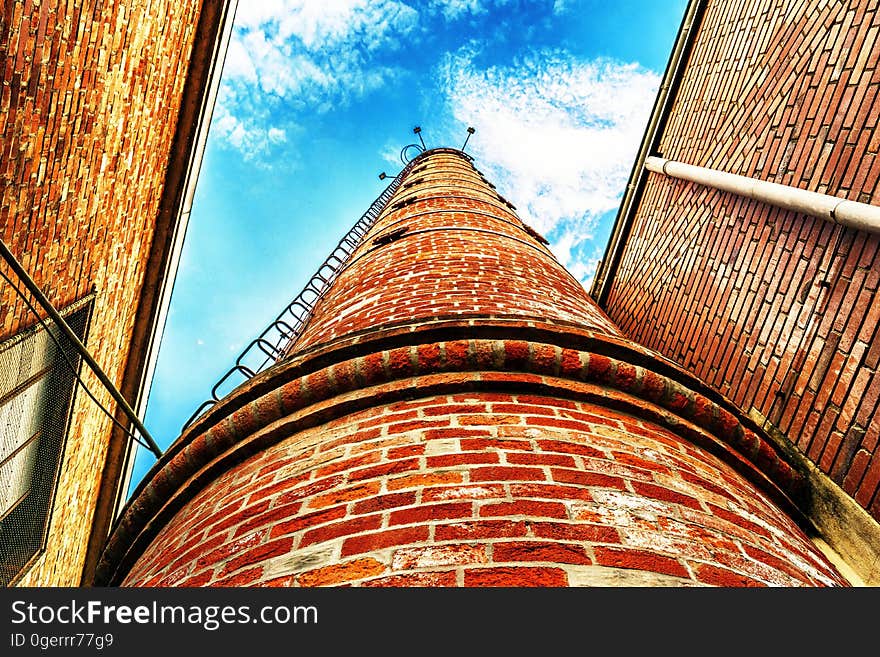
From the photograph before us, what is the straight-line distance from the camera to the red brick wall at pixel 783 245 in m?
3.22

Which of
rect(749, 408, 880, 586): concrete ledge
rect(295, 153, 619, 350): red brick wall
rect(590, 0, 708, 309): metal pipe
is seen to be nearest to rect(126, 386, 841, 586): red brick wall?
rect(749, 408, 880, 586): concrete ledge

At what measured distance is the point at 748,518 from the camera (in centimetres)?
206

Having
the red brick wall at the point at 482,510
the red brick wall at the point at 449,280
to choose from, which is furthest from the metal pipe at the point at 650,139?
the red brick wall at the point at 482,510

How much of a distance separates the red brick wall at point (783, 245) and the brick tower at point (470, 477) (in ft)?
2.01

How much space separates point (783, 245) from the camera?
4105mm

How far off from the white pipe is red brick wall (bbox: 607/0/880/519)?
0.10 m

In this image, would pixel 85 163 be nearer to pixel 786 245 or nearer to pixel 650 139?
pixel 786 245

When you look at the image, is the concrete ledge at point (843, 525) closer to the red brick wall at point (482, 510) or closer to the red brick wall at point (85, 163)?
the red brick wall at point (482, 510)

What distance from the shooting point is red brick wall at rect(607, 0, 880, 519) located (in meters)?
3.22

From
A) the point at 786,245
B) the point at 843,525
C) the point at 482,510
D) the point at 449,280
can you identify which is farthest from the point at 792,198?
the point at 482,510

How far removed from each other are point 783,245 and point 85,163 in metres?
5.01

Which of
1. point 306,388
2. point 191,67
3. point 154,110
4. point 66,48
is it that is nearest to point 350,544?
point 306,388

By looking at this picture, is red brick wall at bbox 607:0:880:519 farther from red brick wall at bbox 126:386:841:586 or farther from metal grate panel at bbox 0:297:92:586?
metal grate panel at bbox 0:297:92:586

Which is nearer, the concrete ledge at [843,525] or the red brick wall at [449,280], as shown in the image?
the concrete ledge at [843,525]
